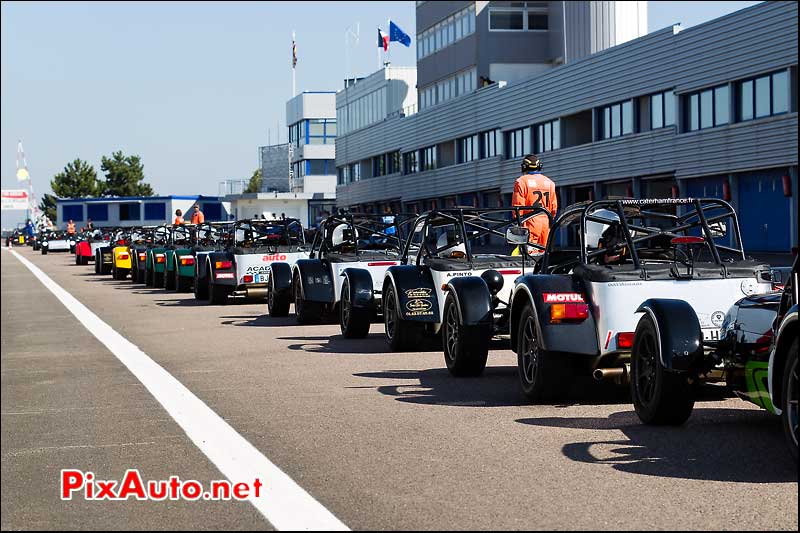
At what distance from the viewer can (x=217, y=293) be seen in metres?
22.6

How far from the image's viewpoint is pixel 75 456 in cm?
702

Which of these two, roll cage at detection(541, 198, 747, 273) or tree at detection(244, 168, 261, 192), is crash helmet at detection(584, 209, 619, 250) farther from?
tree at detection(244, 168, 261, 192)

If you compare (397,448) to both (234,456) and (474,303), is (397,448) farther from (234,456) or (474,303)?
(474,303)

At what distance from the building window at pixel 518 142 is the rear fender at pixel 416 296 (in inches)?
1830

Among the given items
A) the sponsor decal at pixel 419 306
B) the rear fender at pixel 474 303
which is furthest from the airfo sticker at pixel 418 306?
the rear fender at pixel 474 303

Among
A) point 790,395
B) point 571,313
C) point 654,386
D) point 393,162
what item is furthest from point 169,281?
point 393,162

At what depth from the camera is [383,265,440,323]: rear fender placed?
1259cm

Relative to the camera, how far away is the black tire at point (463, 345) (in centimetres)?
1076

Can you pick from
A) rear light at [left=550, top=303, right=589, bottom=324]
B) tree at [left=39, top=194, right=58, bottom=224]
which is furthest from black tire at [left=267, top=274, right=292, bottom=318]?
tree at [left=39, top=194, right=58, bottom=224]

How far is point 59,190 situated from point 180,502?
516 feet

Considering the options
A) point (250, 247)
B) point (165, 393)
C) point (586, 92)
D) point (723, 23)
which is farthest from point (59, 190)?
point (165, 393)

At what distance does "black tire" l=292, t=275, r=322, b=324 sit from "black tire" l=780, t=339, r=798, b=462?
Result: 11145 millimetres

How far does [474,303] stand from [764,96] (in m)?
31.2

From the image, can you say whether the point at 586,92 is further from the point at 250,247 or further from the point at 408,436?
the point at 408,436
